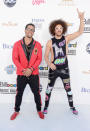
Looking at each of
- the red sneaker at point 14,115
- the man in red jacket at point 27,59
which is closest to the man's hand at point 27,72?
the man in red jacket at point 27,59

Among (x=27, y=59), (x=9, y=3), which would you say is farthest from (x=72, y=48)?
(x=9, y=3)

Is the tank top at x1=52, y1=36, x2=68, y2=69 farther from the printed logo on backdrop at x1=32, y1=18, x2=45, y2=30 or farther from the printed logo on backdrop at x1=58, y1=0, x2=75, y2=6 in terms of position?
the printed logo on backdrop at x1=58, y1=0, x2=75, y2=6

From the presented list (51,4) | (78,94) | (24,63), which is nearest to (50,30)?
(51,4)

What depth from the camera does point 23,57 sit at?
7.59 ft

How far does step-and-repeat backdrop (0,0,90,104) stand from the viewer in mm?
2574

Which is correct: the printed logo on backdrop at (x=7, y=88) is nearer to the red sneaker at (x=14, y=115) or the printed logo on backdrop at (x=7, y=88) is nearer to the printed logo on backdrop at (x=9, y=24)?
the red sneaker at (x=14, y=115)

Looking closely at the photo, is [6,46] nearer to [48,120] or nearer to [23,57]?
[23,57]

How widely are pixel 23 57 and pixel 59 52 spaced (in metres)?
0.56

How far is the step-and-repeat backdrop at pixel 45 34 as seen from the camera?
8.45 feet

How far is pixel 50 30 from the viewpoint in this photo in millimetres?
2486

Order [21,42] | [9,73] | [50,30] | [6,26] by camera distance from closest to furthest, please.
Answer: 1. [21,42]
2. [50,30]
3. [6,26]
4. [9,73]

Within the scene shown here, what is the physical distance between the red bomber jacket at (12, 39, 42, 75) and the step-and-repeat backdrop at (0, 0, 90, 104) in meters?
0.42

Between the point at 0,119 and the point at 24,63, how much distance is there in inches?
38.1

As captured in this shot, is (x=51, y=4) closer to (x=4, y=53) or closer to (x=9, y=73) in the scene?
(x=4, y=53)
